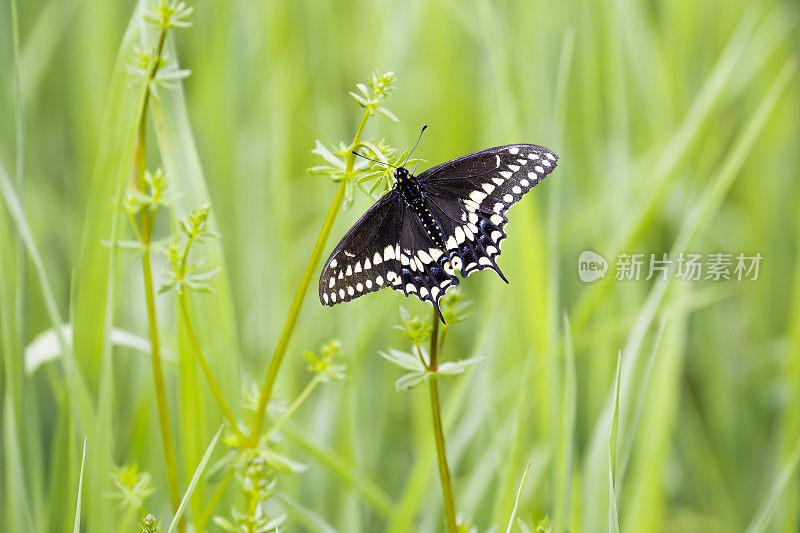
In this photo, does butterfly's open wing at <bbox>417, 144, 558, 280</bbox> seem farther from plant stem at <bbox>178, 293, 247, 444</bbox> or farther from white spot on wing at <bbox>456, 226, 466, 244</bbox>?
plant stem at <bbox>178, 293, 247, 444</bbox>

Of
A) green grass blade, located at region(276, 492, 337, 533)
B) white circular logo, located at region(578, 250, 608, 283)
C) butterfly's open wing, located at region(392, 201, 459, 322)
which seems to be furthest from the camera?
white circular logo, located at region(578, 250, 608, 283)

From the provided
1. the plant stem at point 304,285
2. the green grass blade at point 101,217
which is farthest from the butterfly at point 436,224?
the green grass blade at point 101,217

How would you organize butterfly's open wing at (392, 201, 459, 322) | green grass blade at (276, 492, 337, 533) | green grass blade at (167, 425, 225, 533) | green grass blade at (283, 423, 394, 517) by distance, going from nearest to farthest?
1. green grass blade at (167, 425, 225, 533)
2. butterfly's open wing at (392, 201, 459, 322)
3. green grass blade at (276, 492, 337, 533)
4. green grass blade at (283, 423, 394, 517)

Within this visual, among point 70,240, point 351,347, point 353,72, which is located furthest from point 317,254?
point 353,72

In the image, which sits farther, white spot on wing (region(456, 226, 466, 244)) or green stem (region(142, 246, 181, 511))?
white spot on wing (region(456, 226, 466, 244))

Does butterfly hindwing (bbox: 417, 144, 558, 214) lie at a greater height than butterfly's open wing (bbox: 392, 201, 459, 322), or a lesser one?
greater

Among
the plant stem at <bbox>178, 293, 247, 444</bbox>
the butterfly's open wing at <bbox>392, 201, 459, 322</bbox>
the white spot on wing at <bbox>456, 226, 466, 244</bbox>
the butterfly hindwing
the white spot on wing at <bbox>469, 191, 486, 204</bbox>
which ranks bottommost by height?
the plant stem at <bbox>178, 293, 247, 444</bbox>

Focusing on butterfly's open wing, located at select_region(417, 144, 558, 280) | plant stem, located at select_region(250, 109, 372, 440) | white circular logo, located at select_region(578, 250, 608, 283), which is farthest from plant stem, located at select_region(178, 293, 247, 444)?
white circular logo, located at select_region(578, 250, 608, 283)

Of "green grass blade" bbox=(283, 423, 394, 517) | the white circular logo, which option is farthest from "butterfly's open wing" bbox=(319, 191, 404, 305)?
the white circular logo

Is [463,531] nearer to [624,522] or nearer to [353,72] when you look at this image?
[624,522]
